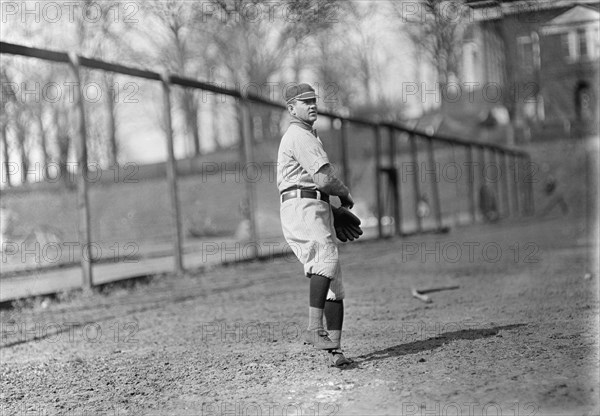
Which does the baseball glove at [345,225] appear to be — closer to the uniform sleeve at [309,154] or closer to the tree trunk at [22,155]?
the uniform sleeve at [309,154]

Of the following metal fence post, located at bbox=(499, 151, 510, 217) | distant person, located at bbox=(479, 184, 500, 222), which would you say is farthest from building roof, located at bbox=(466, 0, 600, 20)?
metal fence post, located at bbox=(499, 151, 510, 217)

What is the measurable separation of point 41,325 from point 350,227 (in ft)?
10.7

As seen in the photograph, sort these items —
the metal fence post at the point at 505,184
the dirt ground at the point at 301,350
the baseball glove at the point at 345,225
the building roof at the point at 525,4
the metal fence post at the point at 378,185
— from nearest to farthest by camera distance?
the dirt ground at the point at 301,350
the building roof at the point at 525,4
the baseball glove at the point at 345,225
the metal fence post at the point at 378,185
the metal fence post at the point at 505,184

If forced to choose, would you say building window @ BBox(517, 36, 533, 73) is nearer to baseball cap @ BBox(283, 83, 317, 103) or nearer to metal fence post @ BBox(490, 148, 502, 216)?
baseball cap @ BBox(283, 83, 317, 103)

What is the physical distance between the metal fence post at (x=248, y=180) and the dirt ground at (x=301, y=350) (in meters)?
→ 2.54

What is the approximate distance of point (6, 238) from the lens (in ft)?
29.3

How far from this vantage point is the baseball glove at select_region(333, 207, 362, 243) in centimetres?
515

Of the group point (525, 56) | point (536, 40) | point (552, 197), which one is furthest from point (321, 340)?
point (552, 197)

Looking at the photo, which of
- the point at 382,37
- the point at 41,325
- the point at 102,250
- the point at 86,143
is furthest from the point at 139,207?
the point at 41,325

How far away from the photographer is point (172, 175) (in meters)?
10.8

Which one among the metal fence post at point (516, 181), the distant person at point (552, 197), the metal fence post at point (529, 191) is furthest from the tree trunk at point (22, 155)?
the distant person at point (552, 197)

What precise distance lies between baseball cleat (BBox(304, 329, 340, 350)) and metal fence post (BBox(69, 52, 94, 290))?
4.63 meters

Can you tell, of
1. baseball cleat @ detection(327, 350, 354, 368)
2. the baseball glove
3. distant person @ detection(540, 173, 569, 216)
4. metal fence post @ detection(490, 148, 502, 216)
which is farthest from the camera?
distant person @ detection(540, 173, 569, 216)

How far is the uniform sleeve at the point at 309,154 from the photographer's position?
4.79 metres
